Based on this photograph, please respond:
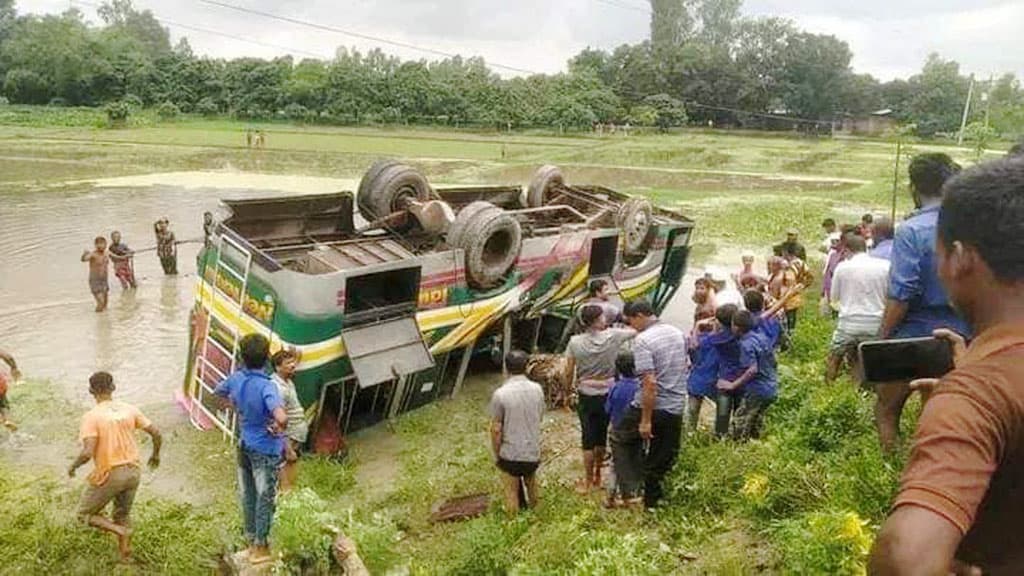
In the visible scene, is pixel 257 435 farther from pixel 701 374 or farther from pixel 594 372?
pixel 701 374

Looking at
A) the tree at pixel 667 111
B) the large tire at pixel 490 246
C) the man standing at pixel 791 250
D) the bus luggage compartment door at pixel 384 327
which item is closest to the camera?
the bus luggage compartment door at pixel 384 327

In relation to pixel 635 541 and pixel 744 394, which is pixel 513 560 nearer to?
pixel 635 541

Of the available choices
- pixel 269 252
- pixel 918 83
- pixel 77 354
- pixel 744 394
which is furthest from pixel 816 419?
pixel 918 83

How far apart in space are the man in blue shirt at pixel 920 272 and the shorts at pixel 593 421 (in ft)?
8.62

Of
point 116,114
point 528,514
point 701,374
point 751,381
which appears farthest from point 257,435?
point 116,114

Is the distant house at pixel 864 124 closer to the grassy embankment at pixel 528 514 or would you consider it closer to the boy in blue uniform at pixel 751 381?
the grassy embankment at pixel 528 514

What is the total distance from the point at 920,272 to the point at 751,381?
2.61 meters

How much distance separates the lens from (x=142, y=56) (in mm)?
66438

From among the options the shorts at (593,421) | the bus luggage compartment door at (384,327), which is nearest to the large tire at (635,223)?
the bus luggage compartment door at (384,327)

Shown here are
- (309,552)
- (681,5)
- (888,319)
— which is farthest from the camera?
(681,5)

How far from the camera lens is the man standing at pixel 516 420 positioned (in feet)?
21.1

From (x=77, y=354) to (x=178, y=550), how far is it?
7040 mm

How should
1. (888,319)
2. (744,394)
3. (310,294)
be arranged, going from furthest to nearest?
(310,294)
(744,394)
(888,319)

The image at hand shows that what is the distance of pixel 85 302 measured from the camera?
591 inches
